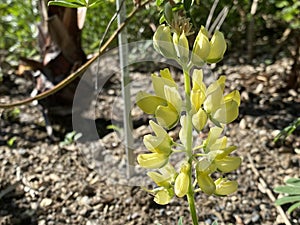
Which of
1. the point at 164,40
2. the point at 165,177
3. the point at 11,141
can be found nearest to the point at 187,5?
the point at 164,40

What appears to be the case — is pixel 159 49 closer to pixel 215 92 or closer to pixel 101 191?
pixel 215 92

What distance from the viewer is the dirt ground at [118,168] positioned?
178 centimetres

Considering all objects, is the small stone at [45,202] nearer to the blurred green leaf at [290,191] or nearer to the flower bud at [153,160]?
the blurred green leaf at [290,191]

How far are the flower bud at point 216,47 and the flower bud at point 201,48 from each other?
0.01 m

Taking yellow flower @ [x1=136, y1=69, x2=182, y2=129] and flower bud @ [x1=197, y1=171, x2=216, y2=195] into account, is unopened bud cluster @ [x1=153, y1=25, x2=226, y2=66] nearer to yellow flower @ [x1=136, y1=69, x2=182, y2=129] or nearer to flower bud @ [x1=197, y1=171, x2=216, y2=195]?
yellow flower @ [x1=136, y1=69, x2=182, y2=129]

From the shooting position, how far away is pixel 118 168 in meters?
2.00

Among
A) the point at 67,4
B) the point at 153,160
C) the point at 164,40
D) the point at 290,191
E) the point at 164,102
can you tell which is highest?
the point at 67,4

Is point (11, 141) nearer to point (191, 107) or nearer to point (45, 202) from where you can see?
point (45, 202)

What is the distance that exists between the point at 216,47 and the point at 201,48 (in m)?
0.03

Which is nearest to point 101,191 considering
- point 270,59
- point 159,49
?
point 159,49

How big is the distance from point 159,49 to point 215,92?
0.13 m

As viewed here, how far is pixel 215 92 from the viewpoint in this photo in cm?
88

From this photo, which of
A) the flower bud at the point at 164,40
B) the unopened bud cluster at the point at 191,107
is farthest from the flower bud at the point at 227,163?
the flower bud at the point at 164,40

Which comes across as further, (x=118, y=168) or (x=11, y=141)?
(x=11, y=141)
